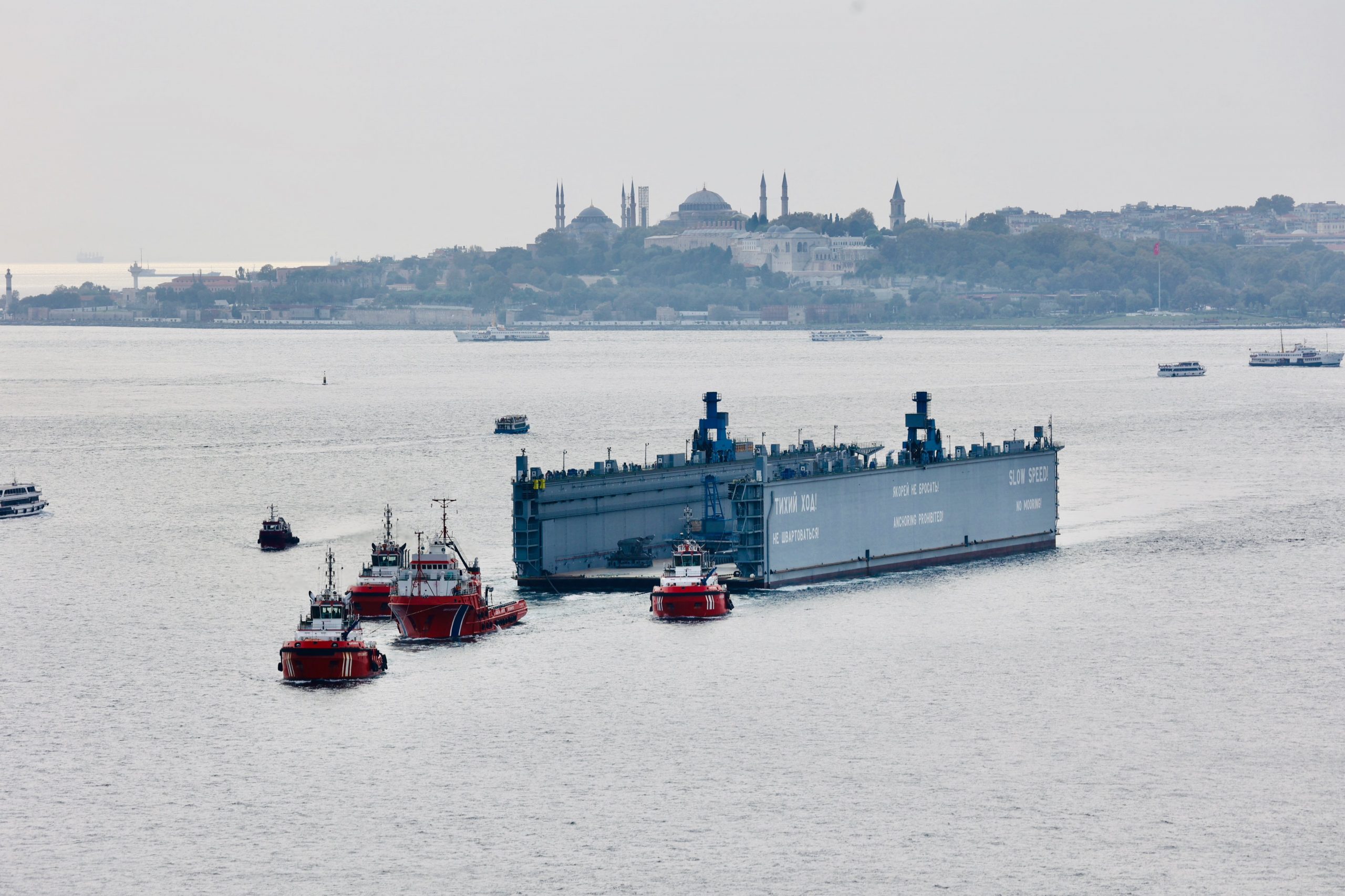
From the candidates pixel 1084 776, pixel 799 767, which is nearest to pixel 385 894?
pixel 799 767

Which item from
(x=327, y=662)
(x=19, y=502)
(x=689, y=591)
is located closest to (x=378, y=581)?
(x=327, y=662)

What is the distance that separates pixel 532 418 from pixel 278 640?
9465 centimetres

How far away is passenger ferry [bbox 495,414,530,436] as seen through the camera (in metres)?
138

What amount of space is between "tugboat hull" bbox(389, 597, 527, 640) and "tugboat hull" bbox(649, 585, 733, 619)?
5.41 meters

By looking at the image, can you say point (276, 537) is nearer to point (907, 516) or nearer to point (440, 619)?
point (440, 619)

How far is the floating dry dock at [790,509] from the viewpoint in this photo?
68.5m

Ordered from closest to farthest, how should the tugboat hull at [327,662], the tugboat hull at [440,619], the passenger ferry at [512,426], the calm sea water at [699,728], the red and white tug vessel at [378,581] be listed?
1. the calm sea water at [699,728]
2. the tugboat hull at [327,662]
3. the tugboat hull at [440,619]
4. the red and white tug vessel at [378,581]
5. the passenger ferry at [512,426]

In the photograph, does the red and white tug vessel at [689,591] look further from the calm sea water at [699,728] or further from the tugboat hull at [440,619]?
the tugboat hull at [440,619]

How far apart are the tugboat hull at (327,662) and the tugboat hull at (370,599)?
814 centimetres

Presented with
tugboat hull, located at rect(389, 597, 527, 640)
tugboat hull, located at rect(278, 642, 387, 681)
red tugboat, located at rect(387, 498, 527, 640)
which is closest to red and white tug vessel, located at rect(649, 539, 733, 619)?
red tugboat, located at rect(387, 498, 527, 640)

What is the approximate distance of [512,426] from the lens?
5423 inches

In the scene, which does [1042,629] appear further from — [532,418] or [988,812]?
[532,418]

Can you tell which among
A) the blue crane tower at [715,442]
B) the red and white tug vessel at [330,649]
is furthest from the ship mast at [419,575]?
the blue crane tower at [715,442]

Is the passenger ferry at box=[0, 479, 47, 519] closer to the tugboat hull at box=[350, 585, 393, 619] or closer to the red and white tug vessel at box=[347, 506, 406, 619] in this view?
the red and white tug vessel at box=[347, 506, 406, 619]
